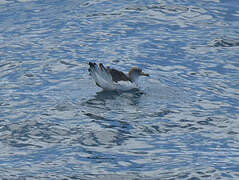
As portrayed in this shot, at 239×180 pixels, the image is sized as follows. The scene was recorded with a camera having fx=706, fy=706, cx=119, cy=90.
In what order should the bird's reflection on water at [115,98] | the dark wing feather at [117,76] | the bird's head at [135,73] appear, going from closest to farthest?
the bird's reflection on water at [115,98] < the dark wing feather at [117,76] < the bird's head at [135,73]

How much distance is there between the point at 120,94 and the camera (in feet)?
63.0

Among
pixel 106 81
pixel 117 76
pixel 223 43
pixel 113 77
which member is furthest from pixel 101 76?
pixel 223 43

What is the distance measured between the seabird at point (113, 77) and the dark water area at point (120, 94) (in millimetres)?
253

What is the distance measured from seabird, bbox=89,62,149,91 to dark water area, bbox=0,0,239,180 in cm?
25

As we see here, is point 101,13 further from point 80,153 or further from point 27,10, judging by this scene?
point 80,153

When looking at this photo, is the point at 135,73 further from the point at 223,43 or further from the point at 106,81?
the point at 223,43

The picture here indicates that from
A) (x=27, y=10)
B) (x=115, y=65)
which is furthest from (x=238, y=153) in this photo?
(x=27, y=10)

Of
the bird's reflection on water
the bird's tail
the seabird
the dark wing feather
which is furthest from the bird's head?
the bird's tail

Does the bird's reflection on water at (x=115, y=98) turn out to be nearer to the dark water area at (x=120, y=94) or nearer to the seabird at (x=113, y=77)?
the dark water area at (x=120, y=94)

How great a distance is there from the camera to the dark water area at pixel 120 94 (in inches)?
575

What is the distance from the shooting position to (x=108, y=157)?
1480 centimetres

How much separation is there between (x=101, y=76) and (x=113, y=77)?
0.66 metres

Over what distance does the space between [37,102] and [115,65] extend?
3968 mm

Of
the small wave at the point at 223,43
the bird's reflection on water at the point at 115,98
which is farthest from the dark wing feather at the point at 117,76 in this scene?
the small wave at the point at 223,43
